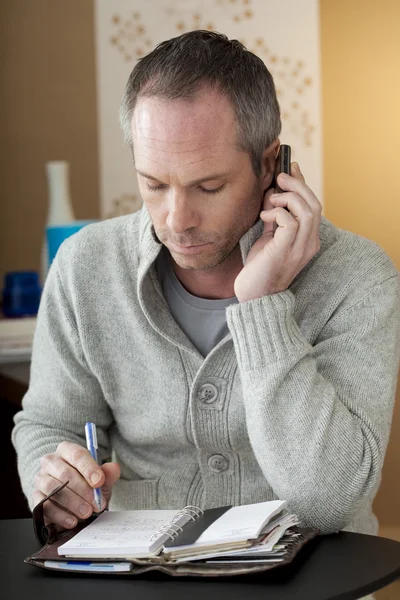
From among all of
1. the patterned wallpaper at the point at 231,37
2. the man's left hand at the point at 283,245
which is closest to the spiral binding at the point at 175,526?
the man's left hand at the point at 283,245

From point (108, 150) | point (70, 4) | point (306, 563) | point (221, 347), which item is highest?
point (70, 4)

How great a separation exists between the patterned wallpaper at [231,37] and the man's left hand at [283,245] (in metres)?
1.37

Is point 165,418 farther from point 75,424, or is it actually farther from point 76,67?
point 76,67

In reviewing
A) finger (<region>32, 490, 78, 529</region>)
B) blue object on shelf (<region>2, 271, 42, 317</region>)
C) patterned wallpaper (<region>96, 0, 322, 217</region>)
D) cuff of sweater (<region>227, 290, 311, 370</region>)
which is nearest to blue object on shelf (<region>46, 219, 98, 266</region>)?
blue object on shelf (<region>2, 271, 42, 317</region>)

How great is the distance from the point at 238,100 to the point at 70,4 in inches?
71.7

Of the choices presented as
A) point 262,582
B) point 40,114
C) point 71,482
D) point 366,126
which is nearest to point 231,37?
point 366,126

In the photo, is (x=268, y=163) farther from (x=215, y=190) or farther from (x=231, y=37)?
(x=231, y=37)

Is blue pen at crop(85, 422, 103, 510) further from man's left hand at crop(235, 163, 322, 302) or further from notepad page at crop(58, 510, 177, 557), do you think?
man's left hand at crop(235, 163, 322, 302)

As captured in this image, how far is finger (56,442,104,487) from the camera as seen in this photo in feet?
4.17

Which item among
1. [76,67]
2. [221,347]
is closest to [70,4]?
[76,67]

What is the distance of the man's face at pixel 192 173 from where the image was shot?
139 centimetres

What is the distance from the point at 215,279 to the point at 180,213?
237mm

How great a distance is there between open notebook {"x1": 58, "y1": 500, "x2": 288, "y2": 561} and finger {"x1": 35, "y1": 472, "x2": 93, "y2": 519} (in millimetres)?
23

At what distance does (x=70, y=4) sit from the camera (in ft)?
10.0
